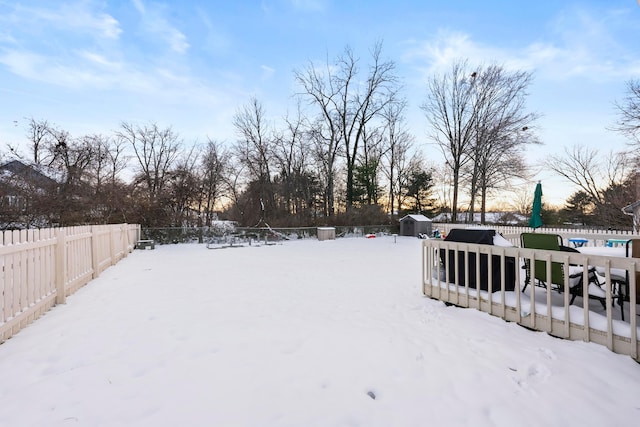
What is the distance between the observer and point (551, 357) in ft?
8.04

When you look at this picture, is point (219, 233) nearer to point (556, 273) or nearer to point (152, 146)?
point (152, 146)

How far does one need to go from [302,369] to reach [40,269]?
3.61m

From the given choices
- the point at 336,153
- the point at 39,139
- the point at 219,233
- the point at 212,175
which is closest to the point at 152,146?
the point at 212,175

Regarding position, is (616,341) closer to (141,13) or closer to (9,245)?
(9,245)

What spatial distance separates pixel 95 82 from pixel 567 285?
14.7 meters

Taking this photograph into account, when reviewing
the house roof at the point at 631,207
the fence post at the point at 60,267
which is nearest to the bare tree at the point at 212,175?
the fence post at the point at 60,267

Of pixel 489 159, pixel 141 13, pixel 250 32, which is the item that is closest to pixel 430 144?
pixel 489 159

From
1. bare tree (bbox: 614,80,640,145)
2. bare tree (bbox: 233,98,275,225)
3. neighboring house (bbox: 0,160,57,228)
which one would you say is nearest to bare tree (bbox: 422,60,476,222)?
bare tree (bbox: 614,80,640,145)

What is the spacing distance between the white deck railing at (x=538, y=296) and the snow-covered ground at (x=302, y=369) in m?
0.14

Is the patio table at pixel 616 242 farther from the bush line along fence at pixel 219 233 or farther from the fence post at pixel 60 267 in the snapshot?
the bush line along fence at pixel 219 233

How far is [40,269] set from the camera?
3625mm

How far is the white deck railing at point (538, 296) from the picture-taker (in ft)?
8.08

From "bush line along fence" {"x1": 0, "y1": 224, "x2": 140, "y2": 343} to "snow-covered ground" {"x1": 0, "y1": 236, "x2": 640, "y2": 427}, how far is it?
0.74 ft

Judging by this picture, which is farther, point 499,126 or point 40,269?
point 499,126
